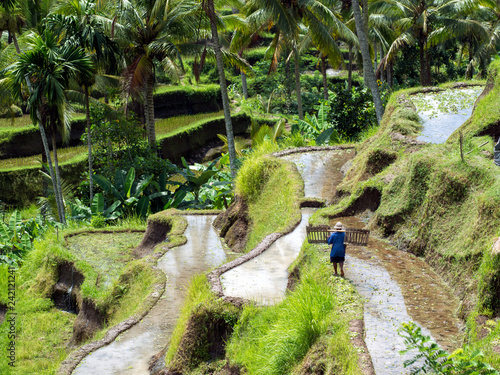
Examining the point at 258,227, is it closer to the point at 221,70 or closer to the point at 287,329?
the point at 287,329

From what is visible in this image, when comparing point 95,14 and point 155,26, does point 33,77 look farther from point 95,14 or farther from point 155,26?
point 155,26

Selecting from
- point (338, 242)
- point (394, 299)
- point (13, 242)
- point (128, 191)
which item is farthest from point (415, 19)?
point (394, 299)

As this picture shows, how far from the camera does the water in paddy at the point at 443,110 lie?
13.2m

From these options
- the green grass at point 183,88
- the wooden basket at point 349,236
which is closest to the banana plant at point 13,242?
the wooden basket at point 349,236

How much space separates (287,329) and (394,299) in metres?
1.41

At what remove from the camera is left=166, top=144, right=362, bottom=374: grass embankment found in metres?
6.41

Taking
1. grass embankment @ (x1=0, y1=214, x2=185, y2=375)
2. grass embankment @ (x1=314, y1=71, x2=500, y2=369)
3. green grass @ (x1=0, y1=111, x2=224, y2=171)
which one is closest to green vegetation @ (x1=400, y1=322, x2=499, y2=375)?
grass embankment @ (x1=314, y1=71, x2=500, y2=369)

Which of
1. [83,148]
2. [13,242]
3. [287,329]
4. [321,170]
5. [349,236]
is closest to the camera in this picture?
[287,329]

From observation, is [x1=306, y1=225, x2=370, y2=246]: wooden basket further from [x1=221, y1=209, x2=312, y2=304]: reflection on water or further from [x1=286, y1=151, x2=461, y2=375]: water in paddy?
[x1=221, y1=209, x2=312, y2=304]: reflection on water

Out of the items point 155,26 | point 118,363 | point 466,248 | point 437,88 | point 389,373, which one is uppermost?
point 155,26

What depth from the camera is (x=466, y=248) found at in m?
7.62

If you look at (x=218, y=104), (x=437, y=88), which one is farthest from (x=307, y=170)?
A: (x=218, y=104)

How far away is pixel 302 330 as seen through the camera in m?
6.70

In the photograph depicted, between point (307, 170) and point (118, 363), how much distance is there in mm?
8357
